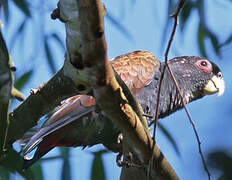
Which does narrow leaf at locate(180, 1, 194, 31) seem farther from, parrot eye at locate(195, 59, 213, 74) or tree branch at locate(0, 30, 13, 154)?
tree branch at locate(0, 30, 13, 154)

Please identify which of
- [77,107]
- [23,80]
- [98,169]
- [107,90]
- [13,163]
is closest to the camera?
[107,90]

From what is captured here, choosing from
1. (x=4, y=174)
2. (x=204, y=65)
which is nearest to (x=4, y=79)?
(x=4, y=174)

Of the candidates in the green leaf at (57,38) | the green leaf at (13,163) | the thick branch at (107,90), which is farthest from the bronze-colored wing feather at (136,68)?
the thick branch at (107,90)

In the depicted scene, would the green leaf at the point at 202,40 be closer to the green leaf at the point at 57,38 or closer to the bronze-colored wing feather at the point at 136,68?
the bronze-colored wing feather at the point at 136,68

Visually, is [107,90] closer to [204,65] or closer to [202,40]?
[202,40]

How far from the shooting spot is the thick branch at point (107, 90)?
2.80 ft

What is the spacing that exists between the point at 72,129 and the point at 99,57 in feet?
3.24

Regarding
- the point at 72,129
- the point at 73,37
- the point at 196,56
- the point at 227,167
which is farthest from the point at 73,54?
the point at 196,56

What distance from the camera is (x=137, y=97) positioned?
2.02 metres

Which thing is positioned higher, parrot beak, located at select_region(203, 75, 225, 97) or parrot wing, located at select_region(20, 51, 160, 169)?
parrot wing, located at select_region(20, 51, 160, 169)

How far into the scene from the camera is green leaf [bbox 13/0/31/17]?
235 centimetres

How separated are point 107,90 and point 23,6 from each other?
1.54 m

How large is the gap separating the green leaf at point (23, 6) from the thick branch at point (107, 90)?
57.6 inches

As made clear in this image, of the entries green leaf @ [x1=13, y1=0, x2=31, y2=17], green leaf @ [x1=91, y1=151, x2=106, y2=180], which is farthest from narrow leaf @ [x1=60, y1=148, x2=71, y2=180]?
green leaf @ [x1=13, y1=0, x2=31, y2=17]
